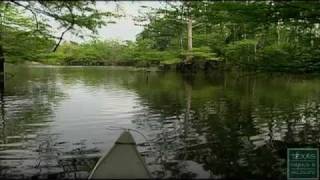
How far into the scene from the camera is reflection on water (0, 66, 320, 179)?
37.2 feet

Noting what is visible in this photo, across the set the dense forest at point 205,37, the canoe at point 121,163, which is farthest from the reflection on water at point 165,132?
the canoe at point 121,163

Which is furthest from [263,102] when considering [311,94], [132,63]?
[132,63]

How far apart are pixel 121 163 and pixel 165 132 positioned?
30.2ft

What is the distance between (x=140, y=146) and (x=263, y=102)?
43.6ft

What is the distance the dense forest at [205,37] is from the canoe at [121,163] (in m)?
3.07

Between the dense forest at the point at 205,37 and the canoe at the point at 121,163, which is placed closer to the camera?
the canoe at the point at 121,163

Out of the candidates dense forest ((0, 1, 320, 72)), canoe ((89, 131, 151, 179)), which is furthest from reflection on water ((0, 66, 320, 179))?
canoe ((89, 131, 151, 179))

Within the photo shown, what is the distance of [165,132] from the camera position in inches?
628

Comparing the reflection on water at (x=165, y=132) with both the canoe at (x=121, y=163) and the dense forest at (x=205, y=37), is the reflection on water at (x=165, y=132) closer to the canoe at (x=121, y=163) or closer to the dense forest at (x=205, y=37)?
the dense forest at (x=205, y=37)

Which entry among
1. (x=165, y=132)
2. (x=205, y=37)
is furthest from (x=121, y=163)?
(x=205, y=37)

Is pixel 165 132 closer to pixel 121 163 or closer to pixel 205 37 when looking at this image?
pixel 121 163

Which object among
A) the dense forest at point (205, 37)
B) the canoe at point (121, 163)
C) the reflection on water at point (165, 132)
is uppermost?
the dense forest at point (205, 37)

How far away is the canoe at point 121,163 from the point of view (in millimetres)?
6762

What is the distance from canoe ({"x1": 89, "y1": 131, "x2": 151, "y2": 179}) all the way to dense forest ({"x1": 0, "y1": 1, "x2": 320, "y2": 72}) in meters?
3.07
